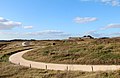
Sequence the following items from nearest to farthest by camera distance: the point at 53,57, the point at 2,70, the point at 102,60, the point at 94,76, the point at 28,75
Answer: the point at 94,76, the point at 28,75, the point at 2,70, the point at 102,60, the point at 53,57

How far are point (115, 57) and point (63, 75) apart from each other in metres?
9.57

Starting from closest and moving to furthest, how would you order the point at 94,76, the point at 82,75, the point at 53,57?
the point at 94,76, the point at 82,75, the point at 53,57

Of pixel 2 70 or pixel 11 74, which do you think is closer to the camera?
pixel 11 74

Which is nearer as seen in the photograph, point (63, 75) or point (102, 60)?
point (63, 75)

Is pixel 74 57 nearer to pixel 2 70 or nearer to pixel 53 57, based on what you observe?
pixel 53 57

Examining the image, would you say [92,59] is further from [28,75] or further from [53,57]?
[28,75]

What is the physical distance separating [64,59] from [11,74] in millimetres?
9526

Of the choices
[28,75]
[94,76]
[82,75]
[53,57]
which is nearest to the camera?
[94,76]

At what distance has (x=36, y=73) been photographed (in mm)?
23969

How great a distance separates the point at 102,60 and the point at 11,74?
32.8 ft

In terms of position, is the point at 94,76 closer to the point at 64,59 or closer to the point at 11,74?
the point at 11,74

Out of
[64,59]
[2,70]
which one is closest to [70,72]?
[2,70]

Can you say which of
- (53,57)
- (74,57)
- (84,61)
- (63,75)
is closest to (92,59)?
(84,61)

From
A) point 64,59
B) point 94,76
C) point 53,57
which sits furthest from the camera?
point 53,57
